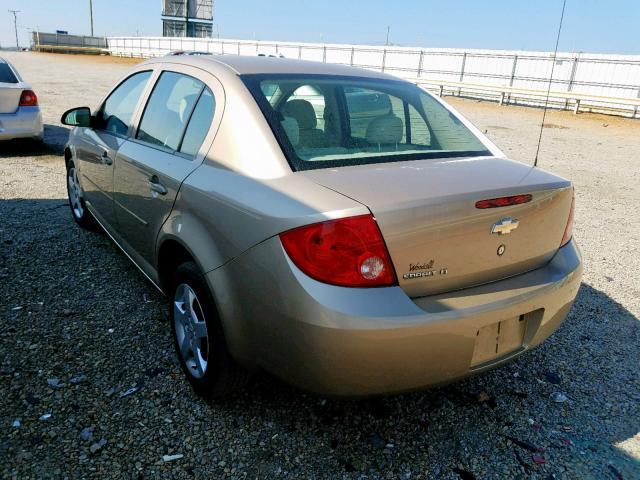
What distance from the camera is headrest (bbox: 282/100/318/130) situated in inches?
100

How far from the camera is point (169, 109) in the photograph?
3.09m

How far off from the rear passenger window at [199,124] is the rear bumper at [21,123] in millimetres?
6906

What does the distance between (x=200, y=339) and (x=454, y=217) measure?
1366 mm

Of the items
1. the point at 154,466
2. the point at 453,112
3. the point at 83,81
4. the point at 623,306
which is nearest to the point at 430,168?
the point at 453,112

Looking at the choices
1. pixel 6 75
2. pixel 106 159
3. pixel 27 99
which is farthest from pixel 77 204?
pixel 6 75

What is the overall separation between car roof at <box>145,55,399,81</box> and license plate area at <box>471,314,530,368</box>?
5.63ft

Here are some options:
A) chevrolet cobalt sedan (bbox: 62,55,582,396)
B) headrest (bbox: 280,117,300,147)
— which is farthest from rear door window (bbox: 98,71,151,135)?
headrest (bbox: 280,117,300,147)

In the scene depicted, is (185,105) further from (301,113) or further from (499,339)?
(499,339)

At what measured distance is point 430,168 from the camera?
2391 mm

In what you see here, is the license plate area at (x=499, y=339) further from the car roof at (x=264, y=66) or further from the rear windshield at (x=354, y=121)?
the car roof at (x=264, y=66)

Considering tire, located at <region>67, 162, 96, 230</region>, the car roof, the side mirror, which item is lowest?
tire, located at <region>67, 162, 96, 230</region>

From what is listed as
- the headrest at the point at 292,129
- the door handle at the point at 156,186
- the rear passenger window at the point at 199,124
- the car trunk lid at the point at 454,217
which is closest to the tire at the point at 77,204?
the door handle at the point at 156,186

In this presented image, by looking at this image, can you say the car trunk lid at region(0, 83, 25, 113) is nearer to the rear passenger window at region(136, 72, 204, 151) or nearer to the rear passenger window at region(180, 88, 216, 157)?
the rear passenger window at region(136, 72, 204, 151)

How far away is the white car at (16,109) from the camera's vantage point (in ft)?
26.6
